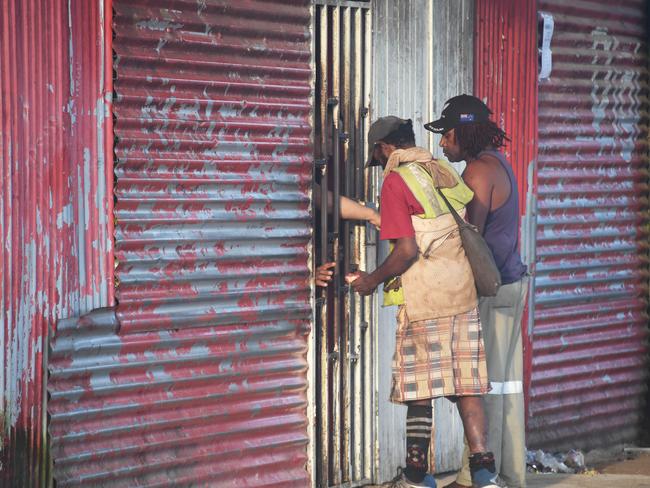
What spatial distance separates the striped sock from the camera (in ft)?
19.1

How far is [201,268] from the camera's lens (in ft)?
19.2

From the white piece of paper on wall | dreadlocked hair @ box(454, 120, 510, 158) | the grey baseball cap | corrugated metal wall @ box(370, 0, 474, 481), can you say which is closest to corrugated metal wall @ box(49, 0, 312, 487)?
the grey baseball cap

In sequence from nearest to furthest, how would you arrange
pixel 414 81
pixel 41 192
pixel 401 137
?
pixel 41 192, pixel 401 137, pixel 414 81

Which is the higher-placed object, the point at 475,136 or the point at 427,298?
the point at 475,136

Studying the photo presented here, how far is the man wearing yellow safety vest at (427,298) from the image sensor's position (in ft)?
18.8

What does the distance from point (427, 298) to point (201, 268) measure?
42.6 inches

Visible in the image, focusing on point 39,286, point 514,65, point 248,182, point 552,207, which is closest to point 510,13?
point 514,65

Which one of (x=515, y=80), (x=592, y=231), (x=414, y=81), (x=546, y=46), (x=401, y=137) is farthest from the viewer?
(x=592, y=231)

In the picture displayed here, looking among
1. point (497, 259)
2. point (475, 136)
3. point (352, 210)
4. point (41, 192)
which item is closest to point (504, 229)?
point (497, 259)

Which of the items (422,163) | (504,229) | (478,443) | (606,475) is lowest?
(606,475)

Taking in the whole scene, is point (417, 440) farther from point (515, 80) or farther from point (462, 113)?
point (515, 80)

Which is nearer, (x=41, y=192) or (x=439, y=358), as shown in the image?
(x=41, y=192)

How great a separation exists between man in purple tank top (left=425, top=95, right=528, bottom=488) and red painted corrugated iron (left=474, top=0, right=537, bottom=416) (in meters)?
0.99

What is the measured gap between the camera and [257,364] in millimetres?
6090
